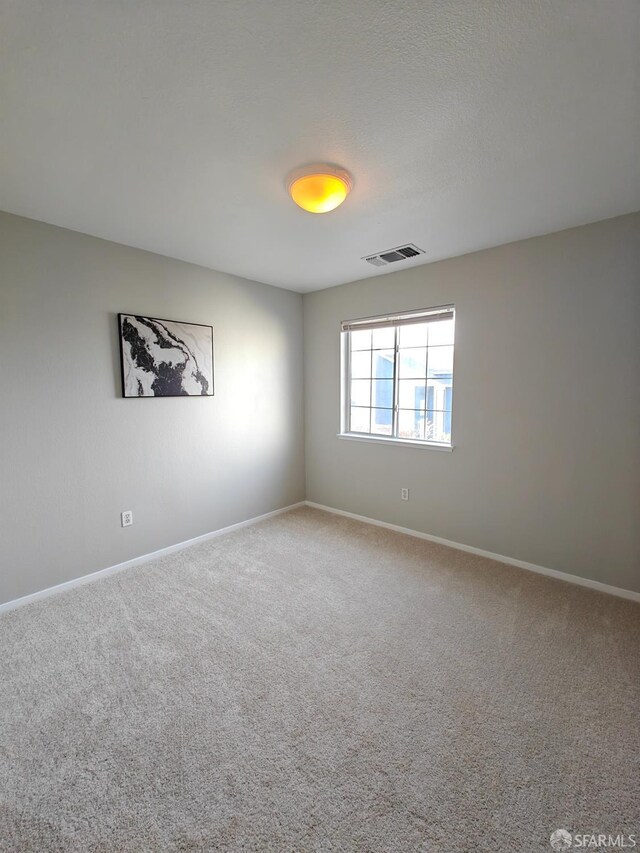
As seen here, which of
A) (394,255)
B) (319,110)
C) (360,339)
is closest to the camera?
(319,110)

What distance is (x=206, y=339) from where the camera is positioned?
3.32 meters

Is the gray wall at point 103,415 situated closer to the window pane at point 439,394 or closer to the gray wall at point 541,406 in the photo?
the gray wall at point 541,406

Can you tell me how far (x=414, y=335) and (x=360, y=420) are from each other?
1.06m

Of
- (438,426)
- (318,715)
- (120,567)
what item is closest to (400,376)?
(438,426)

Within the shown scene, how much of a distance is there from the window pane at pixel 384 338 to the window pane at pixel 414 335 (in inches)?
3.8

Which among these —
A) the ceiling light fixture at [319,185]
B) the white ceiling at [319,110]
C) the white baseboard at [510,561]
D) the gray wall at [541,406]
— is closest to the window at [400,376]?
the gray wall at [541,406]

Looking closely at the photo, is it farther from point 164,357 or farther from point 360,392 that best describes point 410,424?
point 164,357

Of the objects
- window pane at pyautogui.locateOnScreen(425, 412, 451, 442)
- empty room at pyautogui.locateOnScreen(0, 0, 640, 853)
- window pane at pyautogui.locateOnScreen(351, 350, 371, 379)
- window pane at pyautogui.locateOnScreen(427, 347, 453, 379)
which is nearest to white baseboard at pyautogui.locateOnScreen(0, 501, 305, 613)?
empty room at pyautogui.locateOnScreen(0, 0, 640, 853)

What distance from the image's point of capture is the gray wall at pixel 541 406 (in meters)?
2.44

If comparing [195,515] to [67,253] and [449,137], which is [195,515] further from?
[449,137]

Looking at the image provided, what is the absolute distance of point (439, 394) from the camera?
11.1 feet

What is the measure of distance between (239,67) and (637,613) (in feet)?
11.4

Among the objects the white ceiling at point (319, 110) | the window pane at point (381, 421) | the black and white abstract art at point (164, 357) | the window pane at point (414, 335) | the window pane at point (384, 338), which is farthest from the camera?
the window pane at point (381, 421)

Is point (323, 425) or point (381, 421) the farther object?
point (323, 425)
